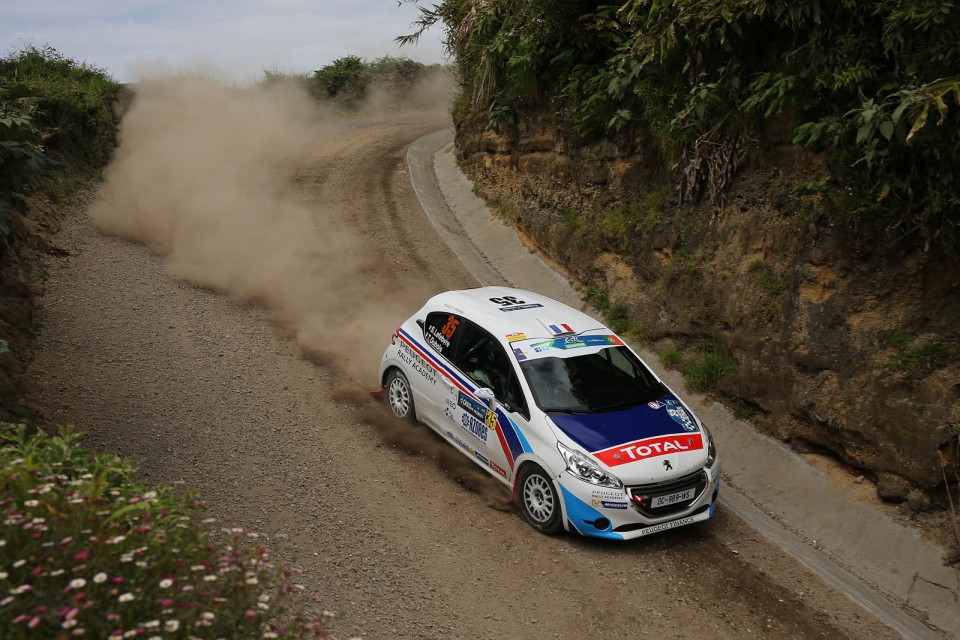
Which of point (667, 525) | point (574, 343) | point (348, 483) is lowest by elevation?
point (667, 525)

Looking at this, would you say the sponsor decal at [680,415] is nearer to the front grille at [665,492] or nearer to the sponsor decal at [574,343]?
the front grille at [665,492]

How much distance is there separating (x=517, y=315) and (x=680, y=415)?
216 cm

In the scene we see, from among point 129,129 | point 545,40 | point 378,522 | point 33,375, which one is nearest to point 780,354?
point 378,522

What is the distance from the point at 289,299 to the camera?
43.5 ft

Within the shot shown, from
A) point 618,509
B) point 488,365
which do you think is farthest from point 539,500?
point 488,365

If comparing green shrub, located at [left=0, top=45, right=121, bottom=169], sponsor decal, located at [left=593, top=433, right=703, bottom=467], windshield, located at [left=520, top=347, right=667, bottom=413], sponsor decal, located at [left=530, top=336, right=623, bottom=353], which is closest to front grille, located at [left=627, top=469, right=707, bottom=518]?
sponsor decal, located at [left=593, top=433, right=703, bottom=467]

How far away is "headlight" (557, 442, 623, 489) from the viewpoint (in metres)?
6.97

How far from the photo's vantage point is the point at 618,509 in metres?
6.98

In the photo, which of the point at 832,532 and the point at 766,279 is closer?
the point at 832,532

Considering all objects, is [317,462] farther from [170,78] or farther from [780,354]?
[170,78]

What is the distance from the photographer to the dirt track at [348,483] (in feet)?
21.0

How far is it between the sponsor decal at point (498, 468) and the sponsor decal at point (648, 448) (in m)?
1.15

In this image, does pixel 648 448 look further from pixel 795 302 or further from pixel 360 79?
pixel 360 79

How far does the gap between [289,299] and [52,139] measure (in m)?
8.99
